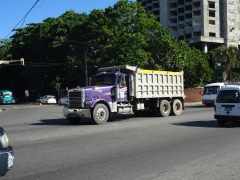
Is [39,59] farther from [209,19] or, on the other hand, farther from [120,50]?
[209,19]

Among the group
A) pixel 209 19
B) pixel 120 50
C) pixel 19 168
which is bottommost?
pixel 19 168

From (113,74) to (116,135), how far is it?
582cm

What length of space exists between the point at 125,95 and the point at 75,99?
2.78m

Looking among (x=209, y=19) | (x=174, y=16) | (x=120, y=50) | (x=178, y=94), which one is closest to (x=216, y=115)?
(x=178, y=94)

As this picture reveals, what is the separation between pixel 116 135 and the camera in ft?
41.1

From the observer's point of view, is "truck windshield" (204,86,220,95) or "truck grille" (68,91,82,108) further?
"truck windshield" (204,86,220,95)

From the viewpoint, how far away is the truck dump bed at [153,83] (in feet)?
60.1

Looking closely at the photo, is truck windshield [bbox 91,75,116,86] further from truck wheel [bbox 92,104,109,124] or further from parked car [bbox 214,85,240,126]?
parked car [bbox 214,85,240,126]

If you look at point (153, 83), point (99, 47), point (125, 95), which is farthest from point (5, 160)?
point (99, 47)

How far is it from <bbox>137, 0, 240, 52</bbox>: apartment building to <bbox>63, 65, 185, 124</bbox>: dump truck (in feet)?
196

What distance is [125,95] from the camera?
1812 centimetres

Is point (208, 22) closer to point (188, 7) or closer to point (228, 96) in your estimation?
point (188, 7)

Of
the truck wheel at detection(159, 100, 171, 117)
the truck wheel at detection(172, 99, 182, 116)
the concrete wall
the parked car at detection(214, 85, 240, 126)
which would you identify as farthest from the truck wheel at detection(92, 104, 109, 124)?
the concrete wall

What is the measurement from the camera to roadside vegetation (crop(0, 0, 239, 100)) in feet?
134
